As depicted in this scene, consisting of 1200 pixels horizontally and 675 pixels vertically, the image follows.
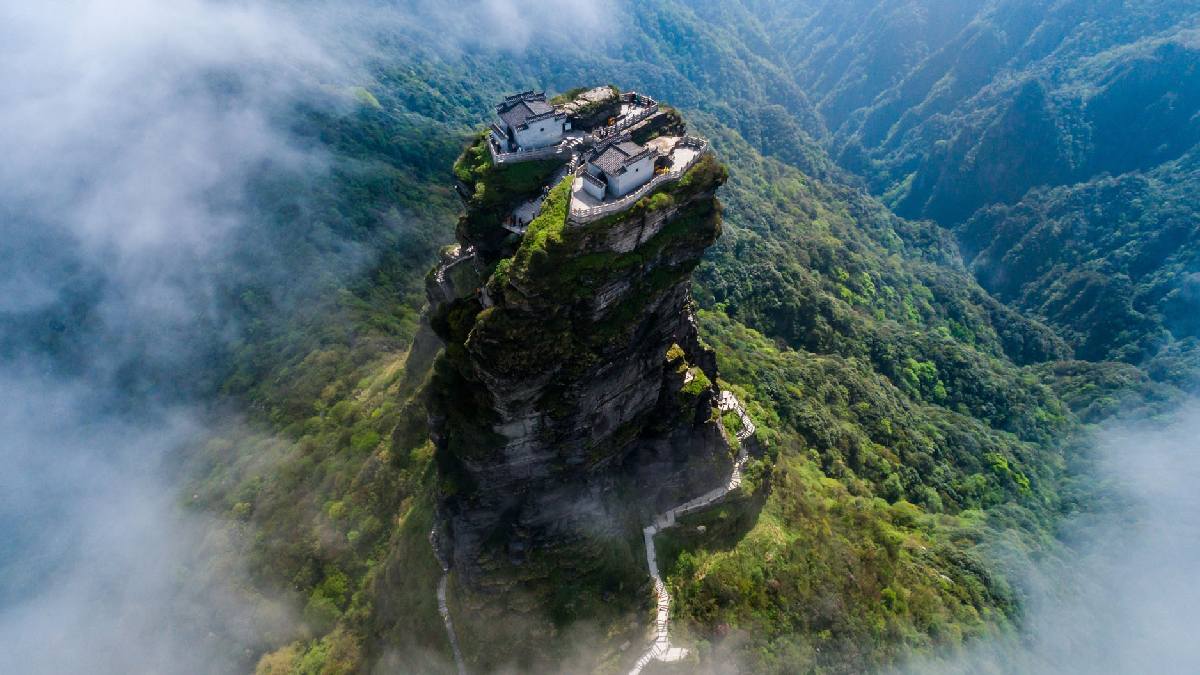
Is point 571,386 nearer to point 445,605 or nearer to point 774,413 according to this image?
point 445,605

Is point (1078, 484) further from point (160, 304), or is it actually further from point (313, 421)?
point (160, 304)

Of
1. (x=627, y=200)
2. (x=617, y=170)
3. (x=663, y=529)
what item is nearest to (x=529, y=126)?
(x=617, y=170)

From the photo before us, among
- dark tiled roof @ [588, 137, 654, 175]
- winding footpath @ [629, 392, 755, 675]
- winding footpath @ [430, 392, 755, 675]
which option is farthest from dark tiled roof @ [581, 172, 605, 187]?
winding footpath @ [629, 392, 755, 675]

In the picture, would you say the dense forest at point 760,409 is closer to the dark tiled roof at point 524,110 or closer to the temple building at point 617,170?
the dark tiled roof at point 524,110

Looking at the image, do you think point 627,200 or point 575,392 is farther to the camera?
point 575,392

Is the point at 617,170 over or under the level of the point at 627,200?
over

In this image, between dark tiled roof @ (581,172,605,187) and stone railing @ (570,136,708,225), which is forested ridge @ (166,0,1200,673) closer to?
stone railing @ (570,136,708,225)
